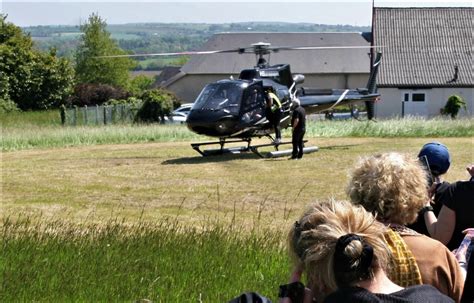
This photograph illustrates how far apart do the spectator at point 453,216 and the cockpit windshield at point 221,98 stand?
15.3m

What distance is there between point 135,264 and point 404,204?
12.4ft

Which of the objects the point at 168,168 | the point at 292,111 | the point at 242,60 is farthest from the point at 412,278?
the point at 242,60

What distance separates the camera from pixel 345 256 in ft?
10.6

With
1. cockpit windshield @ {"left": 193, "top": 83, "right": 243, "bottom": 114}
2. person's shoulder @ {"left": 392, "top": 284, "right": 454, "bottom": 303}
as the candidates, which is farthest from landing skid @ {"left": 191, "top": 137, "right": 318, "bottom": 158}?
person's shoulder @ {"left": 392, "top": 284, "right": 454, "bottom": 303}

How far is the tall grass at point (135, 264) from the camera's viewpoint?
6.92 metres

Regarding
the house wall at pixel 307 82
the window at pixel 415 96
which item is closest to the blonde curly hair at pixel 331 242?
the window at pixel 415 96

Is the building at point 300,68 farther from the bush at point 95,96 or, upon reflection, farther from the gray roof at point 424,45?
the bush at point 95,96

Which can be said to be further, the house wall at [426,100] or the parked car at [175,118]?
the house wall at [426,100]

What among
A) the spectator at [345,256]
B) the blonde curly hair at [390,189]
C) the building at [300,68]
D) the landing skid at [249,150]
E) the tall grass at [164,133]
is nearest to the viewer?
the spectator at [345,256]

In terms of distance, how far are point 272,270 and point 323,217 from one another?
14.0 feet

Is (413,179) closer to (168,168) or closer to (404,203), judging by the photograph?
(404,203)

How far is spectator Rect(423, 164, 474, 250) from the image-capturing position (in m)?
5.26

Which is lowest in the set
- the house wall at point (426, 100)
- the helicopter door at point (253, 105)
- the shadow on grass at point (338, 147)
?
the house wall at point (426, 100)

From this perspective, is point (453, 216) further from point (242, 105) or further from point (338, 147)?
point (338, 147)
